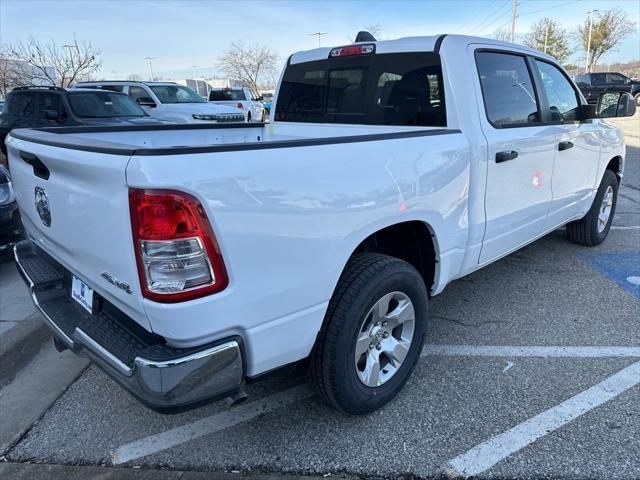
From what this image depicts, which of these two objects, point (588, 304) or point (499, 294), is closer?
point (588, 304)

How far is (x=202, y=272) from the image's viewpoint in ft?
5.67

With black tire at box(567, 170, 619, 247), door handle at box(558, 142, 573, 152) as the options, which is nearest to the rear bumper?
door handle at box(558, 142, 573, 152)

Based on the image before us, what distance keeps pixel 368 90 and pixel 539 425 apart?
2387mm

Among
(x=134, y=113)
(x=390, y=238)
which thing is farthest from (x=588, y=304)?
(x=134, y=113)

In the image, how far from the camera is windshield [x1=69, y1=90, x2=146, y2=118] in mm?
9241

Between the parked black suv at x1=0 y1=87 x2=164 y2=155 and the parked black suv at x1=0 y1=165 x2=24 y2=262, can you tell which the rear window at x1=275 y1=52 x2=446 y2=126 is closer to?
the parked black suv at x1=0 y1=165 x2=24 y2=262

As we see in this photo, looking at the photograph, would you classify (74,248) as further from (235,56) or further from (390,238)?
(235,56)

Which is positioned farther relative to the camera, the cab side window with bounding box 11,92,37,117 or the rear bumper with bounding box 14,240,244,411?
the cab side window with bounding box 11,92,37,117

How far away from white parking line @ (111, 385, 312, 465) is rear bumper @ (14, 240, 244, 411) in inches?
24.6

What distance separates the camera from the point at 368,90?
342 cm

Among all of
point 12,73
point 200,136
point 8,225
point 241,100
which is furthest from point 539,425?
point 12,73

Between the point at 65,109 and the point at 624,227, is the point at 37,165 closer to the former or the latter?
A: the point at 624,227

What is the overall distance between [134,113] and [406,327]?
9.17 metres

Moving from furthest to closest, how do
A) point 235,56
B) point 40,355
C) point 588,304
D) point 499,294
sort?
1. point 235,56
2. point 499,294
3. point 588,304
4. point 40,355
